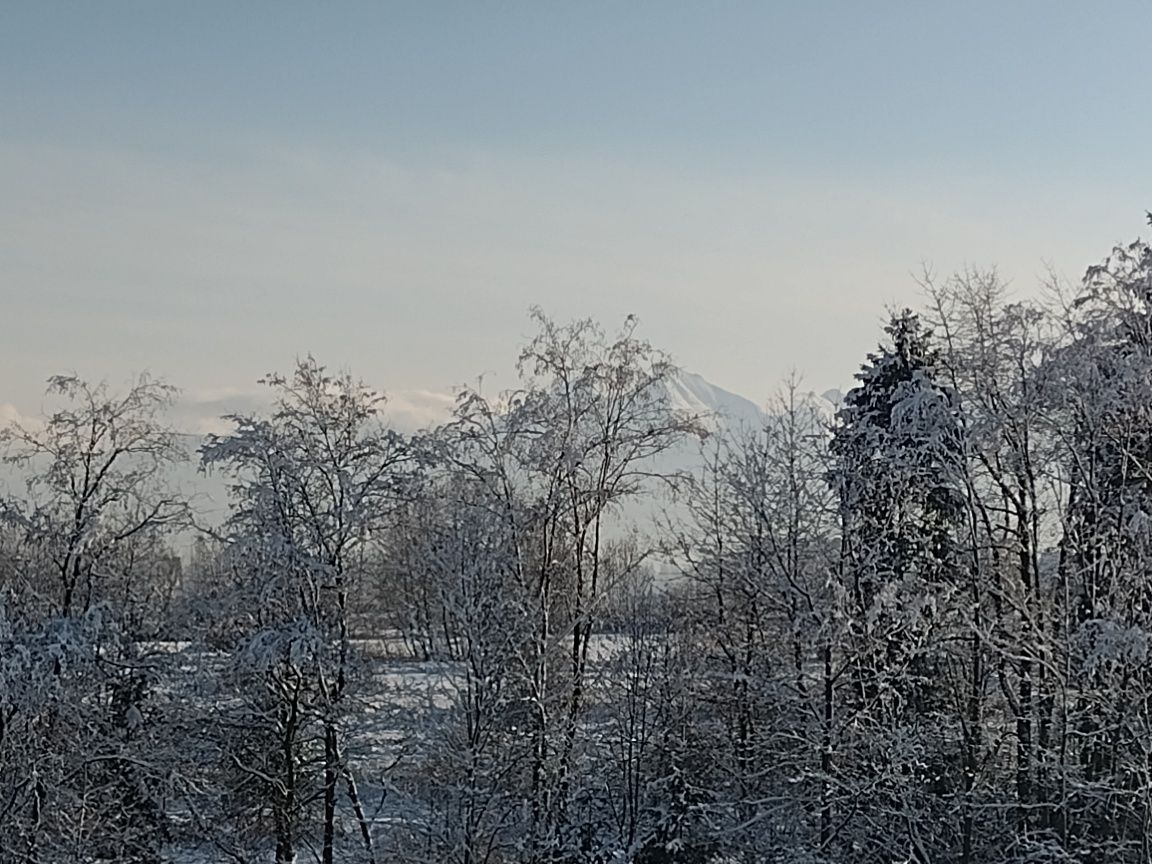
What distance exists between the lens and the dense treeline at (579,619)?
607 inches

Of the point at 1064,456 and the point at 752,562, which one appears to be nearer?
the point at 1064,456

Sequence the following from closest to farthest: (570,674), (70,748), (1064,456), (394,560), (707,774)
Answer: (1064,456) < (70,748) < (394,560) < (570,674) < (707,774)

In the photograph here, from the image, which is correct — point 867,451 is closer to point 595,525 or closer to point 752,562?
point 752,562

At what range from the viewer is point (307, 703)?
1762 centimetres

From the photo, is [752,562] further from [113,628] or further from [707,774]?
[113,628]

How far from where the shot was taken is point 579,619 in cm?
2152

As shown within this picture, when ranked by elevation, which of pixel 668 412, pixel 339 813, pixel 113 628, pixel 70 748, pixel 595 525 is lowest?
pixel 339 813

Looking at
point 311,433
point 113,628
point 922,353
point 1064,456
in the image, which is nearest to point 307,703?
point 113,628

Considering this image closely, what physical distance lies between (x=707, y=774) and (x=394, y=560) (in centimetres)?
833

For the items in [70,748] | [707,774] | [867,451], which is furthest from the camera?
[707,774]

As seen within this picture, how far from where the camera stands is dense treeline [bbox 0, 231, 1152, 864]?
1541cm

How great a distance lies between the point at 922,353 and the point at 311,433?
11.1 meters

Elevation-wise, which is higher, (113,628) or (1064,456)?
→ (1064,456)

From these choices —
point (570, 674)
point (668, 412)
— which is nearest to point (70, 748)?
point (570, 674)
